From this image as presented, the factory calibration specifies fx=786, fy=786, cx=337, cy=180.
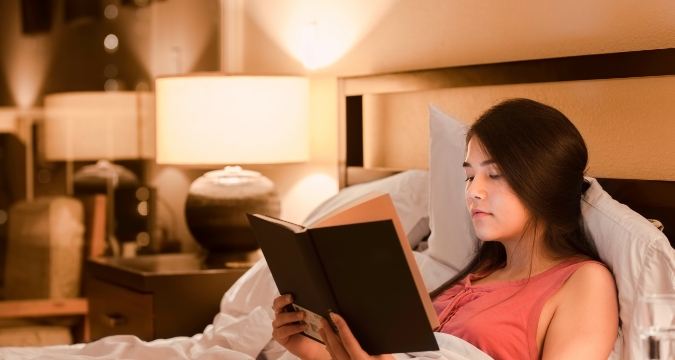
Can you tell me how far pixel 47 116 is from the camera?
304 cm

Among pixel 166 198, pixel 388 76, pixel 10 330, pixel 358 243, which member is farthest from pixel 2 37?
pixel 358 243

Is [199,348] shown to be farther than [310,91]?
No

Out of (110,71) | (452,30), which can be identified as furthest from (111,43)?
(452,30)

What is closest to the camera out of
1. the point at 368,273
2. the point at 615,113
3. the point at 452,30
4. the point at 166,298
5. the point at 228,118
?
the point at 368,273

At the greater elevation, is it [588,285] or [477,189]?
[477,189]

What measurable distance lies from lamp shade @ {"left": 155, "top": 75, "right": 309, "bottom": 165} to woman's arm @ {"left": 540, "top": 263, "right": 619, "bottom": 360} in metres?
1.36

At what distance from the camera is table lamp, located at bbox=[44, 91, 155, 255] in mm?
3062

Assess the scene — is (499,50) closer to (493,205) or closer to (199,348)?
(493,205)

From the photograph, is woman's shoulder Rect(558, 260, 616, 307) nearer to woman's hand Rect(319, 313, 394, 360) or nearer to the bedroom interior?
the bedroom interior

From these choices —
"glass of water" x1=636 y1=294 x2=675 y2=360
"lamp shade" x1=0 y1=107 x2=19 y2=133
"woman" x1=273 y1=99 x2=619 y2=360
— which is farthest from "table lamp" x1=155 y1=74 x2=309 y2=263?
"glass of water" x1=636 y1=294 x2=675 y2=360

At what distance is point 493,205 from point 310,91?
5.02 feet

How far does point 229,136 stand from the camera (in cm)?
243

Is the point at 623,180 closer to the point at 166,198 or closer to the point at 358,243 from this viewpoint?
the point at 358,243

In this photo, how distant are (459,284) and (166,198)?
6.52 ft
